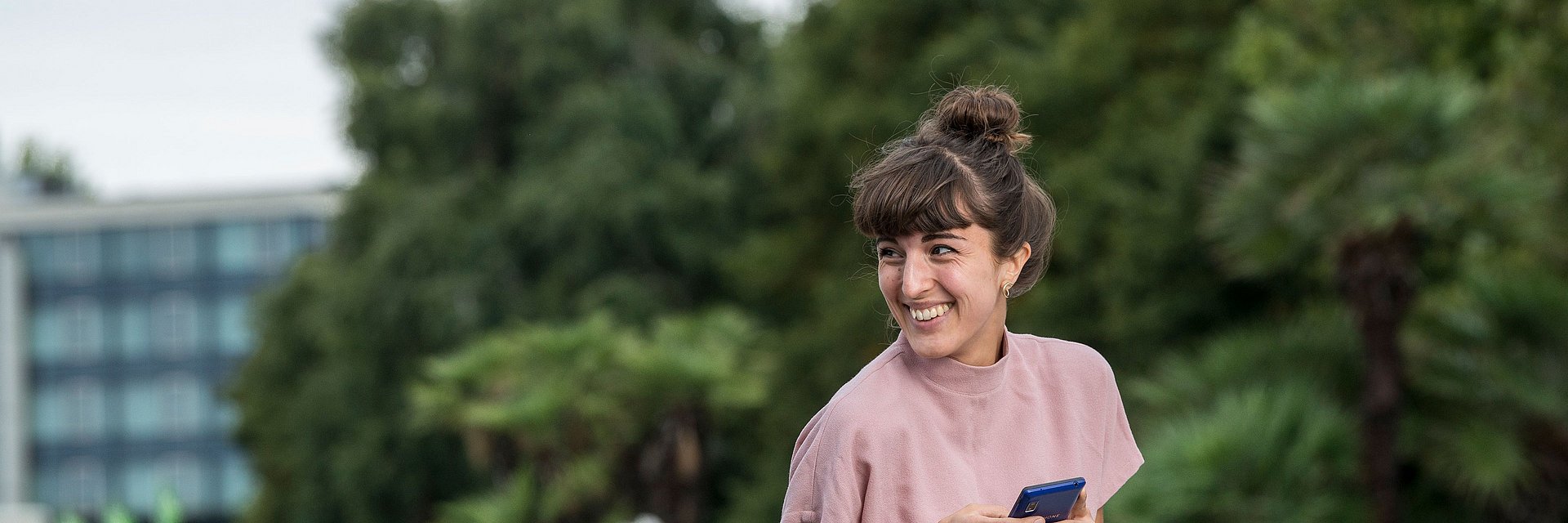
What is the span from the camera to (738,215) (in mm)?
22641

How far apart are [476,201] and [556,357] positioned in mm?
7369

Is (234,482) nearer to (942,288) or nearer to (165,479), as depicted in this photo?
(165,479)

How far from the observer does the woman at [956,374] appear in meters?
2.11

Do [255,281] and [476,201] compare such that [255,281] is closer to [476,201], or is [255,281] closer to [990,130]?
[476,201]

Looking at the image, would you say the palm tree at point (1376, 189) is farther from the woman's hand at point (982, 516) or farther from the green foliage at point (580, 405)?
the woman's hand at point (982, 516)

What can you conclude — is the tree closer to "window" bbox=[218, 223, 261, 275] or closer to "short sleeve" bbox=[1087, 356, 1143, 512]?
"short sleeve" bbox=[1087, 356, 1143, 512]

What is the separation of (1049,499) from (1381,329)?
8.35m

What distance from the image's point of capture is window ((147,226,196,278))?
5594 cm

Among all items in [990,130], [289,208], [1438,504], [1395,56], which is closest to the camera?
[990,130]

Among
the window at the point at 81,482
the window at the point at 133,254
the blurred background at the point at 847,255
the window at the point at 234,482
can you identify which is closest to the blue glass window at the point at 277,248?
the window at the point at 133,254

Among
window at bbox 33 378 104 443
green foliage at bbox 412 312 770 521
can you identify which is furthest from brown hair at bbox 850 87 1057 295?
window at bbox 33 378 104 443

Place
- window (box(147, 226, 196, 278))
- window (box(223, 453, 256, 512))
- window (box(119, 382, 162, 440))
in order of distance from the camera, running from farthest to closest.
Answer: window (box(119, 382, 162, 440)) → window (box(223, 453, 256, 512)) → window (box(147, 226, 196, 278))

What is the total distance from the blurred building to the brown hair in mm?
54956

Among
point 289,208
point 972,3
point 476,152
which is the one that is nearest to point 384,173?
point 476,152
